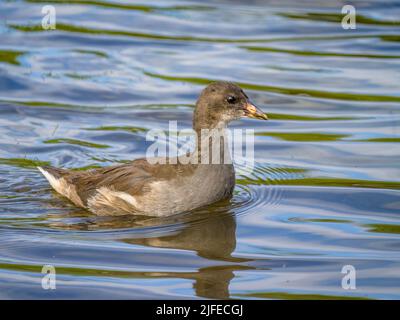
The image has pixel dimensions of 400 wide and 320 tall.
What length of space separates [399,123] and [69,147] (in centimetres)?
454

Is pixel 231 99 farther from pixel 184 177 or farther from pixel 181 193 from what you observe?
pixel 181 193

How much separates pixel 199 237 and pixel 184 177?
854mm

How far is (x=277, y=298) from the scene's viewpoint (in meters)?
8.56

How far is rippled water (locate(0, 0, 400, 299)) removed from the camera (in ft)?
30.0

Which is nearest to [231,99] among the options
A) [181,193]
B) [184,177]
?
[184,177]

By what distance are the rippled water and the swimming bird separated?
0.68 ft

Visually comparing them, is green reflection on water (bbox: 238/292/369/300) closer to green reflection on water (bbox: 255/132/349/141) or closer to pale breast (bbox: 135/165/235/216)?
pale breast (bbox: 135/165/235/216)

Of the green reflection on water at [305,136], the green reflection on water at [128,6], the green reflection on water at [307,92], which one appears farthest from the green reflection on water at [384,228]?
the green reflection on water at [128,6]

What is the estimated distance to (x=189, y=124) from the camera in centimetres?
1393

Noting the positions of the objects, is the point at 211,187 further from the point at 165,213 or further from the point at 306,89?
the point at 306,89

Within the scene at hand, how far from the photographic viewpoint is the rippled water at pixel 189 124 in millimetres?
9133

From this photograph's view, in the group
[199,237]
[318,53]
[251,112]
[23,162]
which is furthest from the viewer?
[318,53]

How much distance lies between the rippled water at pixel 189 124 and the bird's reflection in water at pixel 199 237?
2 cm

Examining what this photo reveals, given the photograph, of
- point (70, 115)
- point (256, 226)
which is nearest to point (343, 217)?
point (256, 226)
